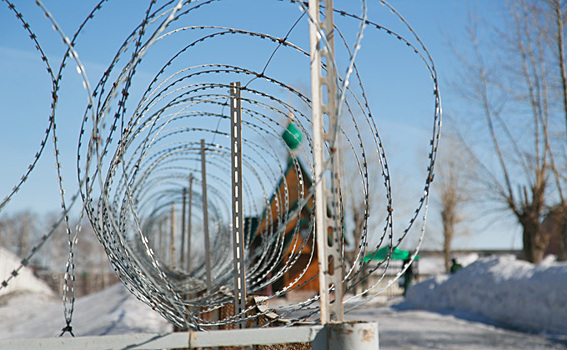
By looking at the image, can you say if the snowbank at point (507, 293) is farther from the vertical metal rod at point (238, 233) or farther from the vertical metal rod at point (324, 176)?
the vertical metal rod at point (324, 176)

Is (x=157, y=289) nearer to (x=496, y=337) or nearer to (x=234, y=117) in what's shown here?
(x=234, y=117)

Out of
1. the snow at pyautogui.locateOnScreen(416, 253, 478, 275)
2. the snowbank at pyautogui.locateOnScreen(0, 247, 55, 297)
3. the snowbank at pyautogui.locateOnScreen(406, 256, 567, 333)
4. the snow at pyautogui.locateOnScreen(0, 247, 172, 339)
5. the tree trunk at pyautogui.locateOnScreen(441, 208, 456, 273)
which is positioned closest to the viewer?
the snowbank at pyautogui.locateOnScreen(406, 256, 567, 333)

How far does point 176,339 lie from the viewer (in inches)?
105

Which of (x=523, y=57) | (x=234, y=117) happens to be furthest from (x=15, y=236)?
(x=234, y=117)

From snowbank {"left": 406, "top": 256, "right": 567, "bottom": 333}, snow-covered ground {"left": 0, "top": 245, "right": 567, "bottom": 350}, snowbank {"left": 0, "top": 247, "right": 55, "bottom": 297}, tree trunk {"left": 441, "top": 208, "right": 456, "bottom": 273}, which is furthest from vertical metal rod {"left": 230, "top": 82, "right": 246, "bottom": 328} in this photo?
tree trunk {"left": 441, "top": 208, "right": 456, "bottom": 273}

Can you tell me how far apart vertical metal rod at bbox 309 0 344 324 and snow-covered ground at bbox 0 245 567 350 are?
1022cm

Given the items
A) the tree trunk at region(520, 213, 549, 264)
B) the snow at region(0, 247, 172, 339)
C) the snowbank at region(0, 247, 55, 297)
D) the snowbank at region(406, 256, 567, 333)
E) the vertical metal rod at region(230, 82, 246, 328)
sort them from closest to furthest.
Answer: the vertical metal rod at region(230, 82, 246, 328), the snowbank at region(406, 256, 567, 333), the snow at region(0, 247, 172, 339), the tree trunk at region(520, 213, 549, 264), the snowbank at region(0, 247, 55, 297)

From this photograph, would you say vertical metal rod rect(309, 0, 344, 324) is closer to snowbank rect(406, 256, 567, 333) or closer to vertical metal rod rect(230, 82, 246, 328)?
vertical metal rod rect(230, 82, 246, 328)

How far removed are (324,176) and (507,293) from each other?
53.7 ft

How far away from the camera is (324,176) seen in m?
2.95

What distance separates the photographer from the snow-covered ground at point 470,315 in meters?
13.8

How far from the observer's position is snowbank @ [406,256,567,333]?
607 inches

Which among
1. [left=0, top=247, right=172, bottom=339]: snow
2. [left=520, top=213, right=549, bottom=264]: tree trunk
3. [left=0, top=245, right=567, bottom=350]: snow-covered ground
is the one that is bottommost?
[left=0, top=247, right=172, bottom=339]: snow

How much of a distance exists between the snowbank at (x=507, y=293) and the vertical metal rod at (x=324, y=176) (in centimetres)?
1375
